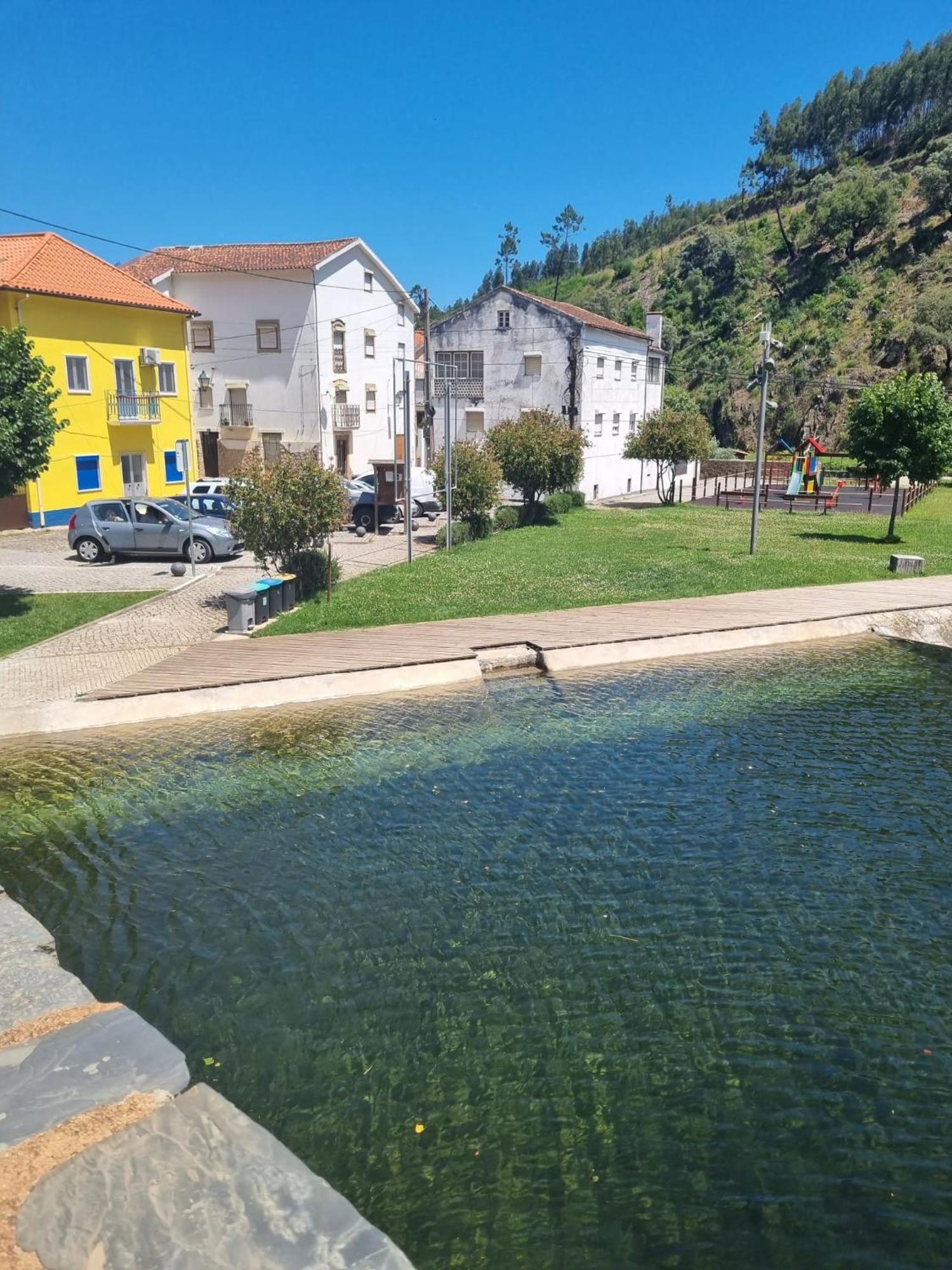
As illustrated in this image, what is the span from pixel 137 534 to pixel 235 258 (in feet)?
81.1

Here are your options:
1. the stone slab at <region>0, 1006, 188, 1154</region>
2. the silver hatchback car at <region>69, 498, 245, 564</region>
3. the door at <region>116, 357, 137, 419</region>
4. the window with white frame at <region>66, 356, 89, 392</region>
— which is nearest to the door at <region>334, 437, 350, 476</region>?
the door at <region>116, 357, 137, 419</region>

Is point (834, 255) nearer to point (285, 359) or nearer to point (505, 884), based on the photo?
point (285, 359)

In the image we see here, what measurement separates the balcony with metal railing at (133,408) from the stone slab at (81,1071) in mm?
30770

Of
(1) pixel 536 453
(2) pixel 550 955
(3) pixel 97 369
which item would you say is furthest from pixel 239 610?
(3) pixel 97 369

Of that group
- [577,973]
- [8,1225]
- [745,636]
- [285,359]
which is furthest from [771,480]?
[8,1225]

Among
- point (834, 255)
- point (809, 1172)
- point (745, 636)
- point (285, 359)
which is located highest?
point (834, 255)

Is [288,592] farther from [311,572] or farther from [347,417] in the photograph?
[347,417]

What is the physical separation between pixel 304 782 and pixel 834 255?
9587 cm

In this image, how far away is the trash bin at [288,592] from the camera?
1995 centimetres

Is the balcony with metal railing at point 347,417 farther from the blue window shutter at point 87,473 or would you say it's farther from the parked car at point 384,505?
the blue window shutter at point 87,473

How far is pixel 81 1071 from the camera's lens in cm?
656

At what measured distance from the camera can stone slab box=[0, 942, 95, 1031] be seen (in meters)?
7.29

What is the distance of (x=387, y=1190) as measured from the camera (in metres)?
5.84

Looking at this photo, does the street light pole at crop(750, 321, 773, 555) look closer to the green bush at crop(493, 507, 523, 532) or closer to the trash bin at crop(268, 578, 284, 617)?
the green bush at crop(493, 507, 523, 532)
